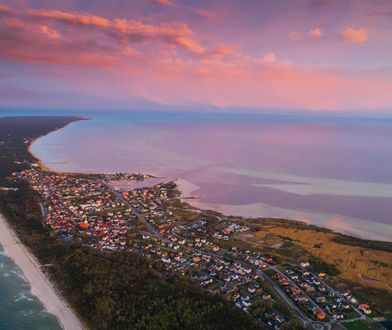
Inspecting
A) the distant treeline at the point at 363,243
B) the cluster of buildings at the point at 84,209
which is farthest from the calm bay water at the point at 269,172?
the cluster of buildings at the point at 84,209

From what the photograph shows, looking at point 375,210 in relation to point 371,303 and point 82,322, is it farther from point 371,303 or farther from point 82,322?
point 82,322

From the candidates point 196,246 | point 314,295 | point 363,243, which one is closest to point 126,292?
point 196,246

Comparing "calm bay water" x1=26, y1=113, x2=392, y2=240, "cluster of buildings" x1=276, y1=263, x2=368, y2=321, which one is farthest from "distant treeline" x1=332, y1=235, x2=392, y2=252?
"cluster of buildings" x1=276, y1=263, x2=368, y2=321

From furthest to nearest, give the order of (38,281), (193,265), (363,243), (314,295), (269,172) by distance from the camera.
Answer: (269,172), (363,243), (193,265), (38,281), (314,295)

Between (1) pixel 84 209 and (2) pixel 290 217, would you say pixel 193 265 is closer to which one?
(2) pixel 290 217

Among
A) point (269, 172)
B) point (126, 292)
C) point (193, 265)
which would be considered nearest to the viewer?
point (126, 292)

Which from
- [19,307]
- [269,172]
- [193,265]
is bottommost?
[19,307]

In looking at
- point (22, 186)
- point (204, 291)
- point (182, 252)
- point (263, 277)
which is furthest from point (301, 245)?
point (22, 186)
